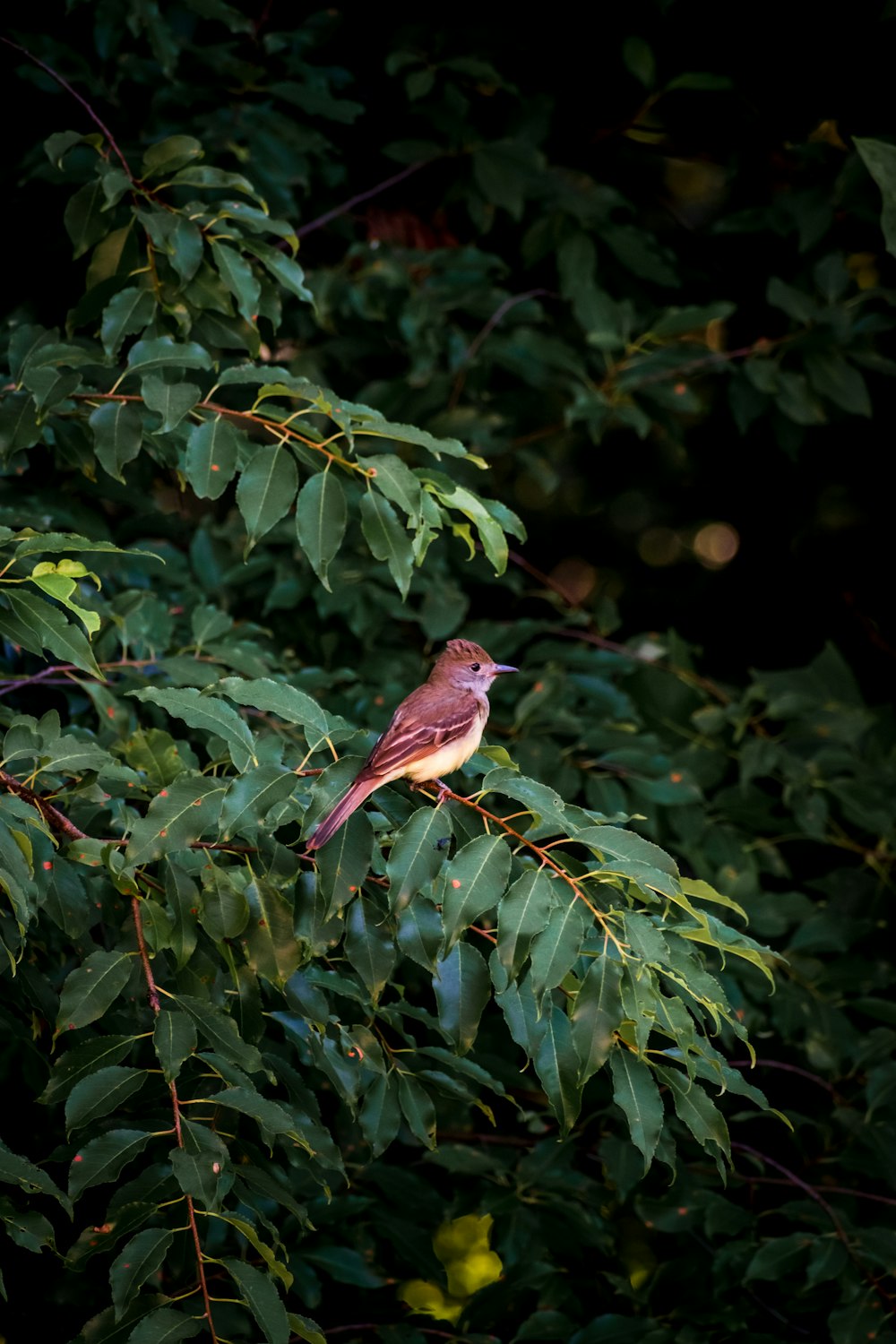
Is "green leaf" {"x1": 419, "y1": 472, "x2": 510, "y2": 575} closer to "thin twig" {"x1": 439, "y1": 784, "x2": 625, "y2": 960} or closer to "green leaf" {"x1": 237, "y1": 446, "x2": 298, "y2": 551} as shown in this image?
"green leaf" {"x1": 237, "y1": 446, "x2": 298, "y2": 551}

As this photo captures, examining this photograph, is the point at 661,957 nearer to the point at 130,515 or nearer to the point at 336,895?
the point at 336,895

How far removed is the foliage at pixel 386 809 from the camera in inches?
78.4

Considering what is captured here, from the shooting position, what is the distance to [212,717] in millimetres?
2145

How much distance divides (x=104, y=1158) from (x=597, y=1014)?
762 millimetres

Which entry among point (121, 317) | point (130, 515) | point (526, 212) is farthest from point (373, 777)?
point (526, 212)

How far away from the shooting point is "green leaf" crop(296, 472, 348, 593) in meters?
2.40

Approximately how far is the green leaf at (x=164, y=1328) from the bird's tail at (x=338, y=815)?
2.20 feet

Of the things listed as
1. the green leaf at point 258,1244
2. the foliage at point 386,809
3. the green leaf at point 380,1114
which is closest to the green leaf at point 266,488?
the foliage at point 386,809

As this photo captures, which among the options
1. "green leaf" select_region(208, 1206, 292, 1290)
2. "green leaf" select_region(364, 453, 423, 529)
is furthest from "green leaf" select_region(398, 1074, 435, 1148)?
"green leaf" select_region(364, 453, 423, 529)

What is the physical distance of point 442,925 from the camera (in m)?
1.88

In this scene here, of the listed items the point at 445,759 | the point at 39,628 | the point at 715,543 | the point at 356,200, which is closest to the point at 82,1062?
the point at 39,628

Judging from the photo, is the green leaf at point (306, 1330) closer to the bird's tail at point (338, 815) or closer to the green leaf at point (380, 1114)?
the green leaf at point (380, 1114)

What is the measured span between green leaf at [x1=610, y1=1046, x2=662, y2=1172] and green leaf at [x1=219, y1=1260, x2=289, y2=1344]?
538mm

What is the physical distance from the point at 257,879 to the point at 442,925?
0.31m
